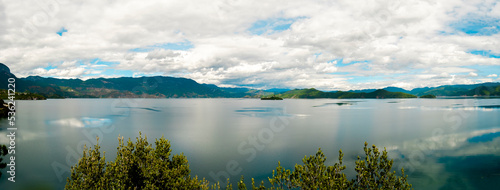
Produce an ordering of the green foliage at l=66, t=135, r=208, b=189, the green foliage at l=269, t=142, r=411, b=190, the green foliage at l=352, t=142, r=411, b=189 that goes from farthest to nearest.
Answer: the green foliage at l=352, t=142, r=411, b=189 → the green foliage at l=66, t=135, r=208, b=189 → the green foliage at l=269, t=142, r=411, b=190

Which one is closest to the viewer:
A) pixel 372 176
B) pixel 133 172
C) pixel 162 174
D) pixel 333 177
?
pixel 333 177

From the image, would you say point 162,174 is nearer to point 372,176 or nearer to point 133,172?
point 133,172

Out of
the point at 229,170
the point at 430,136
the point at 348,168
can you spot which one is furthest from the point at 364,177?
the point at 430,136

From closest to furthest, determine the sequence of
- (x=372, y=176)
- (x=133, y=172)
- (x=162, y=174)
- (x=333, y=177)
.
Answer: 1. (x=333, y=177)
2. (x=162, y=174)
3. (x=372, y=176)
4. (x=133, y=172)

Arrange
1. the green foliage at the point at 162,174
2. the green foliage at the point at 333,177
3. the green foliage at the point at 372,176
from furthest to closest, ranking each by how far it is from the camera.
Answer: the green foliage at the point at 372,176 < the green foliage at the point at 162,174 < the green foliage at the point at 333,177

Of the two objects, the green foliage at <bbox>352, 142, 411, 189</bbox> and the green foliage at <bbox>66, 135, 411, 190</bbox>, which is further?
the green foliage at <bbox>352, 142, 411, 189</bbox>

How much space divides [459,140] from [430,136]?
7.55 metres

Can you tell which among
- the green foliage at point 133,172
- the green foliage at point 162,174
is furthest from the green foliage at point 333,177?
the green foliage at point 133,172

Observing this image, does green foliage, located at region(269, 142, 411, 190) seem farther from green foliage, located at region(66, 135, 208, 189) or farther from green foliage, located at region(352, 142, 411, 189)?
green foliage, located at region(66, 135, 208, 189)

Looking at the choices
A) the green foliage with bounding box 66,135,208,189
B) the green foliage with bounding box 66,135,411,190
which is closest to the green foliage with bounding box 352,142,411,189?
the green foliage with bounding box 66,135,411,190

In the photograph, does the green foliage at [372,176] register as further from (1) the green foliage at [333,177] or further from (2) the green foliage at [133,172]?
(2) the green foliage at [133,172]

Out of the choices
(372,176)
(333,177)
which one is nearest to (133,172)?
(333,177)

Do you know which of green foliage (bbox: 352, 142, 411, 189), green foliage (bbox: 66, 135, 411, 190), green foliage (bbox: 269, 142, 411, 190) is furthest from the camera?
green foliage (bbox: 352, 142, 411, 189)

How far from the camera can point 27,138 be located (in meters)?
70.9
